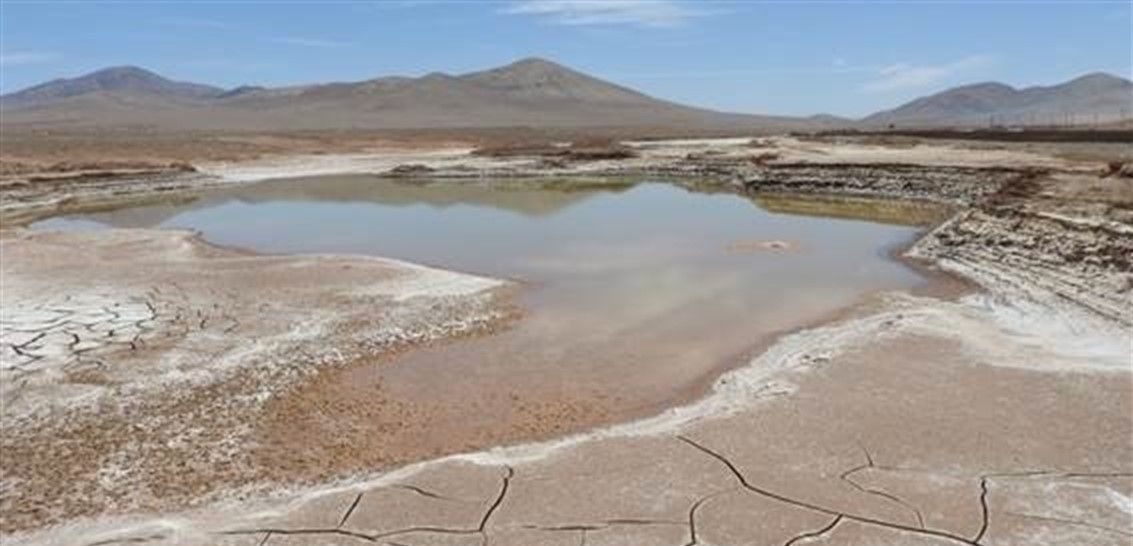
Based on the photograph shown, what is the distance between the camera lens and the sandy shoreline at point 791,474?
247 inches

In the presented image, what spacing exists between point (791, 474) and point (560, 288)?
827 centimetres

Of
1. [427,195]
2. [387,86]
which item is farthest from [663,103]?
[427,195]

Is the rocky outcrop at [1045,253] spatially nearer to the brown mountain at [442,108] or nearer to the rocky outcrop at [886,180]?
the rocky outcrop at [886,180]

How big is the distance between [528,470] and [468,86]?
14772cm

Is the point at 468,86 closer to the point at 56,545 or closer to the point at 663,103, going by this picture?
the point at 663,103

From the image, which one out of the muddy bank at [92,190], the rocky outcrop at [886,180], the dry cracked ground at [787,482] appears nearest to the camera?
the dry cracked ground at [787,482]

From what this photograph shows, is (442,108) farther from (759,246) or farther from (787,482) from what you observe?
(787,482)

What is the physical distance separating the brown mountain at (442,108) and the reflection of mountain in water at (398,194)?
73.4 m

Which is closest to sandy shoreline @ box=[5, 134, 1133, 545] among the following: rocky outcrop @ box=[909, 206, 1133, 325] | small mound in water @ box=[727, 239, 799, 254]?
rocky outcrop @ box=[909, 206, 1133, 325]

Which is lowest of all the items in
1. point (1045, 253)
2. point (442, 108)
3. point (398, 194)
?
point (398, 194)

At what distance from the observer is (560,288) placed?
49.3 feet

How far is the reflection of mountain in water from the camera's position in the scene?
91.4 feet

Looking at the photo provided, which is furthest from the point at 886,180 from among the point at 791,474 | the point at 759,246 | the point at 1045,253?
the point at 791,474

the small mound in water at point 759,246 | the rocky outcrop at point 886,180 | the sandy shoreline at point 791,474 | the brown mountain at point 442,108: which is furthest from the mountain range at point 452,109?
the sandy shoreline at point 791,474
